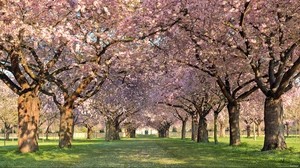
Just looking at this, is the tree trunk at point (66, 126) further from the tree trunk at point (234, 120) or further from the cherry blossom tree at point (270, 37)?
the cherry blossom tree at point (270, 37)

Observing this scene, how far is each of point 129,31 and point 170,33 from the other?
2844mm

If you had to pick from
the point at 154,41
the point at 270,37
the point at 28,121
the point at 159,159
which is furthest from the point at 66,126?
the point at 270,37

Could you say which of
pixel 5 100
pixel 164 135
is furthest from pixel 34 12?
pixel 164 135

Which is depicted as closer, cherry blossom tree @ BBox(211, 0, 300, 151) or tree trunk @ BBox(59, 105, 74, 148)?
cherry blossom tree @ BBox(211, 0, 300, 151)

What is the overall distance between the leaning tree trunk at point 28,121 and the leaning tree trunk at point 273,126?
16.9 metres

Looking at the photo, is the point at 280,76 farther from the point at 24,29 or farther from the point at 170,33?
the point at 24,29

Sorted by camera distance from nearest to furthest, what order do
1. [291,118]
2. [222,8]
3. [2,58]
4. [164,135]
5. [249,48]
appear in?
[222,8]
[249,48]
[2,58]
[291,118]
[164,135]

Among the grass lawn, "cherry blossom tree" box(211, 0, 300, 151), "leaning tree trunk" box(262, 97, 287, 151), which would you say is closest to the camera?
the grass lawn

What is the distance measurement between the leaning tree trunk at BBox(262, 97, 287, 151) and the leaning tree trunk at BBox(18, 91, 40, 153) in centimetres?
1686

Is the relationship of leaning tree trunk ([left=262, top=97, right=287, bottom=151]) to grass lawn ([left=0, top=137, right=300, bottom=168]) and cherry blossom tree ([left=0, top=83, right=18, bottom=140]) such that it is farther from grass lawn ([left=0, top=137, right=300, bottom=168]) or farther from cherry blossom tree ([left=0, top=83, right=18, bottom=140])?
cherry blossom tree ([left=0, top=83, right=18, bottom=140])

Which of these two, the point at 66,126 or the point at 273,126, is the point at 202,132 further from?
the point at 273,126

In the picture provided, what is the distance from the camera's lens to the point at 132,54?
33.9 metres

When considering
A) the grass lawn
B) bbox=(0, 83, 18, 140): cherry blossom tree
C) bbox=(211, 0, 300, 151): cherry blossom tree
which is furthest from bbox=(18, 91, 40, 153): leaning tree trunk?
bbox=(0, 83, 18, 140): cherry blossom tree

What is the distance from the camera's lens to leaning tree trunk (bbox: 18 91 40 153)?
3120 cm
